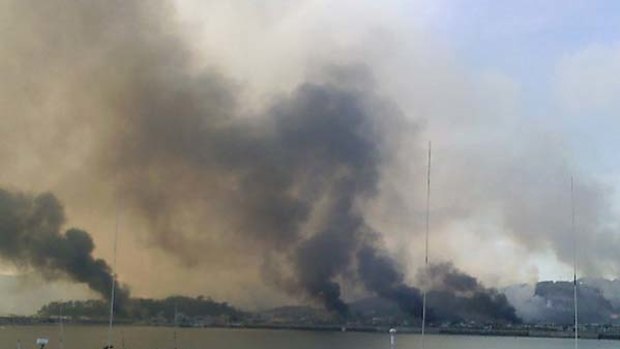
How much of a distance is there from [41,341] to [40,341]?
0.47 feet

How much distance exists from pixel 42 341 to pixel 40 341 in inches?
17.7

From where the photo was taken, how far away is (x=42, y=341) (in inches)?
3408

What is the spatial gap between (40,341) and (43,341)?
95 centimetres

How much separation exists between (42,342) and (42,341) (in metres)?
0.53

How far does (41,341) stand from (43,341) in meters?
0.83

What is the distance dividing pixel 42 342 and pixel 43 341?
14cm

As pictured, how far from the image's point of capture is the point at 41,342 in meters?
86.2

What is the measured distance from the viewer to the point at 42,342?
86.1 metres

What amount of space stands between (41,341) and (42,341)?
0.32 meters

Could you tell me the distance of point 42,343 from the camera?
280 feet

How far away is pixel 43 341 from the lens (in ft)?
283

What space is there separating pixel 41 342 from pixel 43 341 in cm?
31

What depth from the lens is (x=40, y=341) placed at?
86875 mm
